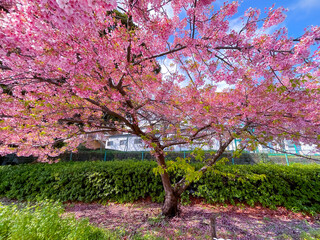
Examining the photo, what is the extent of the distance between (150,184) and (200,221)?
206 centimetres

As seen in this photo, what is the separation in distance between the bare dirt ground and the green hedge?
0.30m

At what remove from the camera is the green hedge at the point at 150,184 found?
4.66m

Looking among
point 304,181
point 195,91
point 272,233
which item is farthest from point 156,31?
point 304,181

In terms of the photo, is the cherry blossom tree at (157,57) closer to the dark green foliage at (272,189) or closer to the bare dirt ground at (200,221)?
the bare dirt ground at (200,221)

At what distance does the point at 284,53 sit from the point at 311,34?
388 mm

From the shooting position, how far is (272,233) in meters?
3.37

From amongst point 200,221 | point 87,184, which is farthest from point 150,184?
point 87,184

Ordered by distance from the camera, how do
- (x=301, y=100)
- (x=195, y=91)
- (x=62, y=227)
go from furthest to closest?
(x=195, y=91), (x=301, y=100), (x=62, y=227)

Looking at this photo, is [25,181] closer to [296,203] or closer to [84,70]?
[84,70]

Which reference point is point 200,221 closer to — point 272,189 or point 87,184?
point 272,189

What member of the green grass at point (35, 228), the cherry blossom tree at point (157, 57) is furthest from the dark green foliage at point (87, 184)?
the green grass at point (35, 228)

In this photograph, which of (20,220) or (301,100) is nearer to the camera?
(20,220)

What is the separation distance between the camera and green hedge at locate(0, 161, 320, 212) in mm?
4664

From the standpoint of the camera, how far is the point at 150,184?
17.2ft
